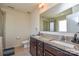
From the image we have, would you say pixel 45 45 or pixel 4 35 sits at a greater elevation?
pixel 4 35

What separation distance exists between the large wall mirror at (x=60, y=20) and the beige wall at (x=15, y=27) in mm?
358

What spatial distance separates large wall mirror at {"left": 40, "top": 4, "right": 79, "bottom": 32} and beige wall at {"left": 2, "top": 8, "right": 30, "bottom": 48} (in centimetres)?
36

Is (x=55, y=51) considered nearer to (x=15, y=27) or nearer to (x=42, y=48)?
(x=42, y=48)

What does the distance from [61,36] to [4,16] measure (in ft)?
3.34

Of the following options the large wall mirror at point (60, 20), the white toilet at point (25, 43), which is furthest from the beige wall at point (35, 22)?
the white toilet at point (25, 43)

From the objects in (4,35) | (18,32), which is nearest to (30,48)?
(18,32)

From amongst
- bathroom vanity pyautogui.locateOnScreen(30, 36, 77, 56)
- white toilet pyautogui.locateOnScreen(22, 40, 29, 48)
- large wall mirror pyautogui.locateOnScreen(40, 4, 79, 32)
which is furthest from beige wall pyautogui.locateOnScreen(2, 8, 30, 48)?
large wall mirror pyautogui.locateOnScreen(40, 4, 79, 32)

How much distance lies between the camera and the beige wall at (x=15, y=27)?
1.58 metres

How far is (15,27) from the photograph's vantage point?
5.28 ft

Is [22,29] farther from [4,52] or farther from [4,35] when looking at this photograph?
[4,52]

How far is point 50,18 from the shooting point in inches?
73.0

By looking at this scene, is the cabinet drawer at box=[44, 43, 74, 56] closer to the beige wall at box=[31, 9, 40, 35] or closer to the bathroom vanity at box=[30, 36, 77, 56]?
the bathroom vanity at box=[30, 36, 77, 56]

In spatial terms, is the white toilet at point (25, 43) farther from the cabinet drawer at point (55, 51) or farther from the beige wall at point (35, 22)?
the cabinet drawer at point (55, 51)

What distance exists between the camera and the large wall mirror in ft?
5.41
